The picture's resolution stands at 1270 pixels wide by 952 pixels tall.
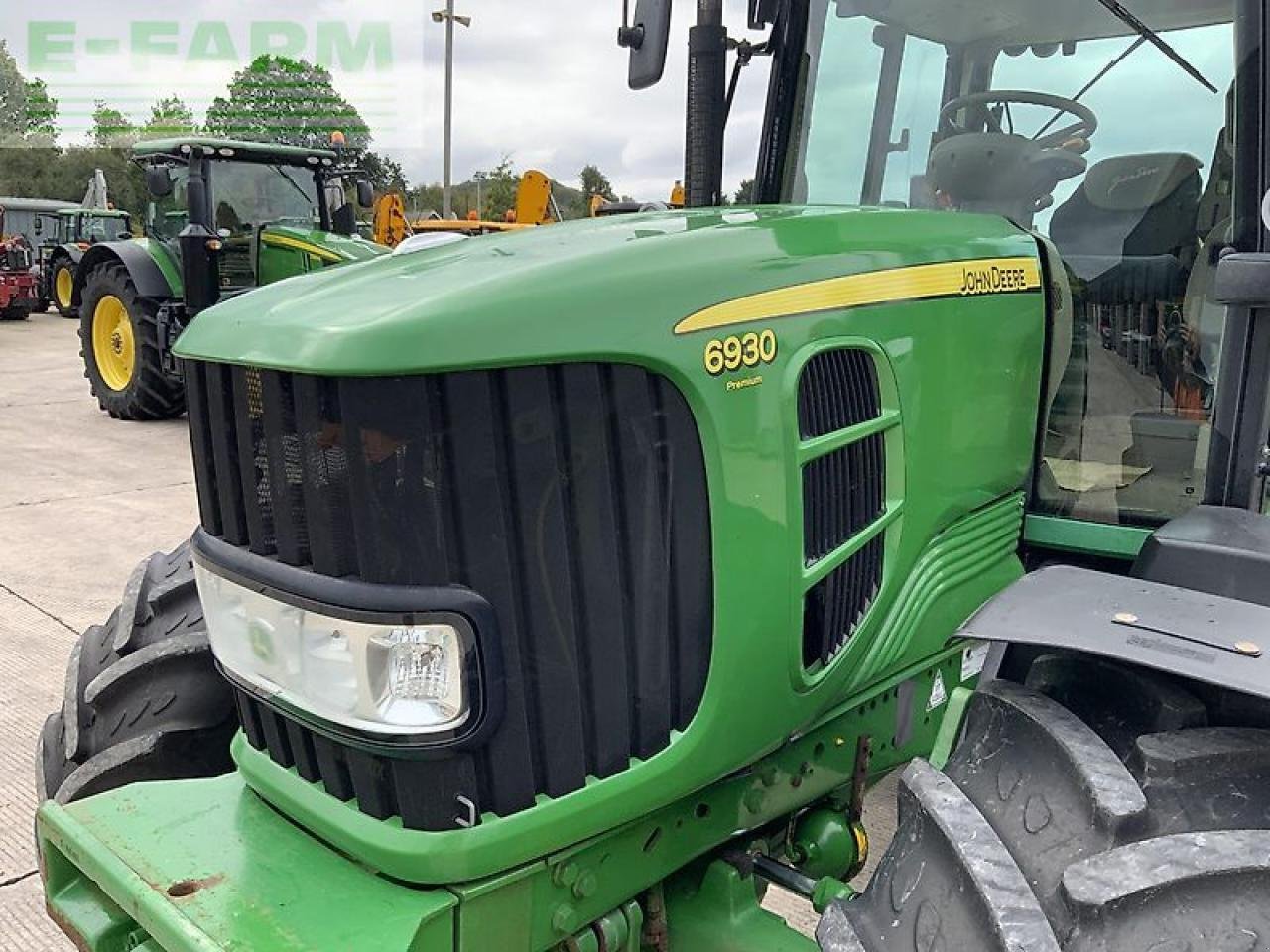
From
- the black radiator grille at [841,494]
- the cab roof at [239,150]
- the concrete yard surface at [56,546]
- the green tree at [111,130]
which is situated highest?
the green tree at [111,130]

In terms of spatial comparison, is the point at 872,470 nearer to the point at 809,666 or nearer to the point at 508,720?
the point at 809,666

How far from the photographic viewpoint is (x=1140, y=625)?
1.46 meters

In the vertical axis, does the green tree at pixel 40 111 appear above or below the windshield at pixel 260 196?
above

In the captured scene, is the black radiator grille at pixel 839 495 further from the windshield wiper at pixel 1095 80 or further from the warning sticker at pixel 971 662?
the windshield wiper at pixel 1095 80

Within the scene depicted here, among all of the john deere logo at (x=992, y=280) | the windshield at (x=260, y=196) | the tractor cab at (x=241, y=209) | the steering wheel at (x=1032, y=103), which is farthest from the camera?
the windshield at (x=260, y=196)

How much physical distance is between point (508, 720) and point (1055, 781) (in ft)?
2.23

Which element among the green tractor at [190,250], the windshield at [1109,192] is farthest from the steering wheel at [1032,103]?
the green tractor at [190,250]

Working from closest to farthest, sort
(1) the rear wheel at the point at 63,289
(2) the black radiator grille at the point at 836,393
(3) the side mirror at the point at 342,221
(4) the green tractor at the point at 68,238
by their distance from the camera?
(2) the black radiator grille at the point at 836,393 < (3) the side mirror at the point at 342,221 < (1) the rear wheel at the point at 63,289 < (4) the green tractor at the point at 68,238

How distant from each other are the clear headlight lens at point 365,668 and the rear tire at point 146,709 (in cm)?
67

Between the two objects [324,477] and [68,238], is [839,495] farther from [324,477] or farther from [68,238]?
[68,238]

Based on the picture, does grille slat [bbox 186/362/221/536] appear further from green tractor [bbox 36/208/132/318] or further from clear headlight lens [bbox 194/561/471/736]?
green tractor [bbox 36/208/132/318]

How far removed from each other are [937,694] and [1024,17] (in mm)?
1305

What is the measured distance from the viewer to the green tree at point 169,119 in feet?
121

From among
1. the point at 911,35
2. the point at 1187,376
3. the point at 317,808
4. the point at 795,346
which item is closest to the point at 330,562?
the point at 317,808
